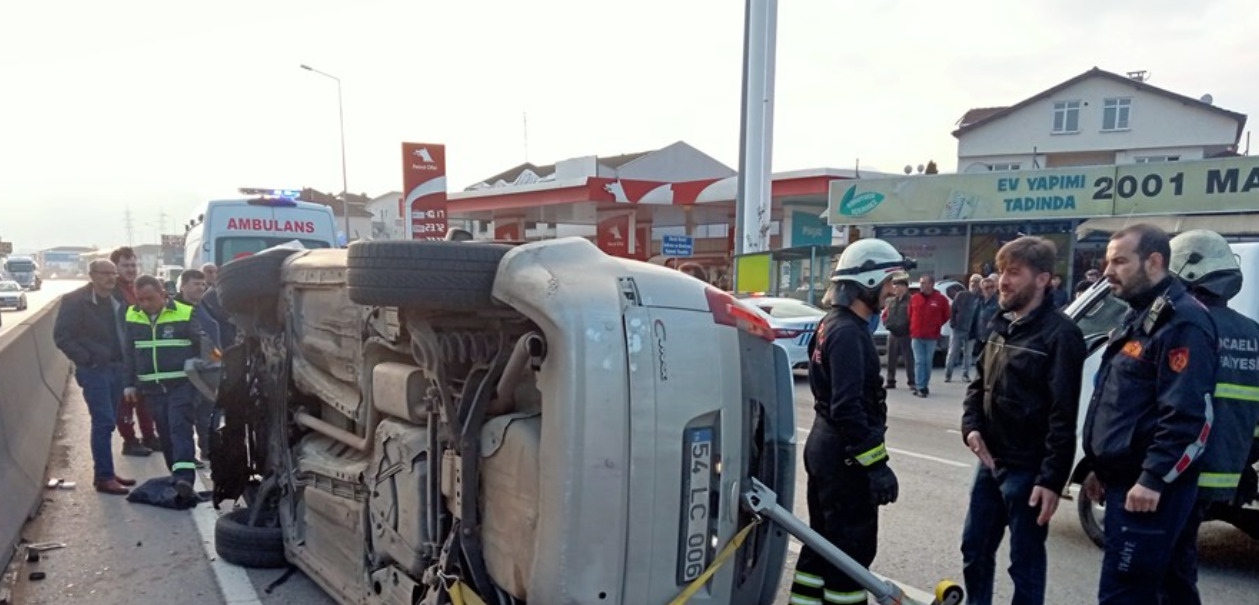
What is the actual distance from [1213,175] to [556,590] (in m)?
20.8

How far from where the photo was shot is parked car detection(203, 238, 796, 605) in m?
2.26

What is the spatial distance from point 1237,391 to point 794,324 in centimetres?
875

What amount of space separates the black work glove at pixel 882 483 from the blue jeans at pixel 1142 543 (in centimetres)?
77

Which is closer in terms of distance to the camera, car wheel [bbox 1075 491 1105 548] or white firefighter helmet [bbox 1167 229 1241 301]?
white firefighter helmet [bbox 1167 229 1241 301]

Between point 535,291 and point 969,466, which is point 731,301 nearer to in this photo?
point 535,291

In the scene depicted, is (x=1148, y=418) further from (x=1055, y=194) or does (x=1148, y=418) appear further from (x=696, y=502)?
(x=1055, y=194)

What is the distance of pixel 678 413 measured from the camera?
92.4 inches

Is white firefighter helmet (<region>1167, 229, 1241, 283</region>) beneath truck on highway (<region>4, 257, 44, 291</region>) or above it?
above

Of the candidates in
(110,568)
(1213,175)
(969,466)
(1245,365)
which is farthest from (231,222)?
(1213,175)

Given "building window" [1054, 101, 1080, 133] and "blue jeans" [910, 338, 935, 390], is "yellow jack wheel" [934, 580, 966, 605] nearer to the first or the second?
"blue jeans" [910, 338, 935, 390]

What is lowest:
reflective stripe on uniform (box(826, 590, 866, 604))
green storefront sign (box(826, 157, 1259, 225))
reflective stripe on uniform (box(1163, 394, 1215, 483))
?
reflective stripe on uniform (box(826, 590, 866, 604))

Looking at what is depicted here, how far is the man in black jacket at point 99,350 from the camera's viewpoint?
18.7ft

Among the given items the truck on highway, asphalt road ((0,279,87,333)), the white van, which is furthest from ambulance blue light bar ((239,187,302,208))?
the truck on highway

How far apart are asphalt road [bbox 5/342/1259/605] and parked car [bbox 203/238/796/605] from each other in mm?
1197
